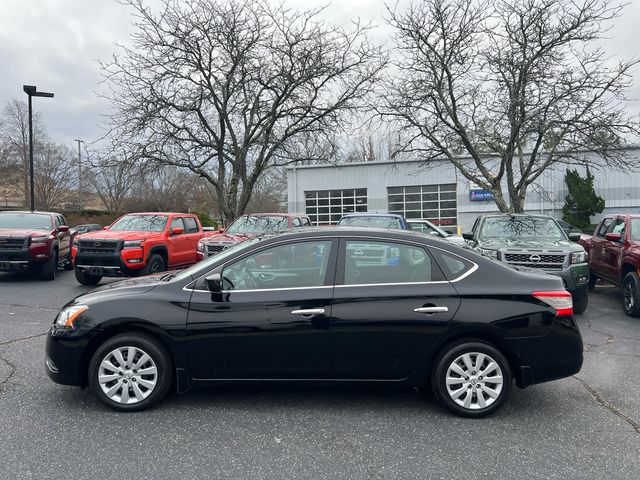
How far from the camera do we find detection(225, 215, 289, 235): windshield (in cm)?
1198

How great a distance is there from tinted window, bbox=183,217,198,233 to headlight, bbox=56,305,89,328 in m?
8.85

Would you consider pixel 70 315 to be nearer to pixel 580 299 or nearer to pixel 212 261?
pixel 212 261

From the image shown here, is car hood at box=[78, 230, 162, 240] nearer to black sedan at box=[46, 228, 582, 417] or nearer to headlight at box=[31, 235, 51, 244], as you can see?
headlight at box=[31, 235, 51, 244]

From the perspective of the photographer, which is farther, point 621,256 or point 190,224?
point 190,224

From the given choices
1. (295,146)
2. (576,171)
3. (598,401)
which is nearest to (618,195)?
(576,171)

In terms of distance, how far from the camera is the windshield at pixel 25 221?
12.2 m

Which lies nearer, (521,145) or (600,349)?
(600,349)

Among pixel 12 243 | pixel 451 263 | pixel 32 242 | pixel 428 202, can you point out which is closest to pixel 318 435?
pixel 451 263

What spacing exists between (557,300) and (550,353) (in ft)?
1.45

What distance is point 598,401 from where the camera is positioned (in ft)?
14.5

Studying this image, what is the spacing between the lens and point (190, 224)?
13219 millimetres

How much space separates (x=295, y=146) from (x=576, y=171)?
74.6 ft

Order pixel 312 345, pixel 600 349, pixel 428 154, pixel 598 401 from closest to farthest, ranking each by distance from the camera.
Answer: pixel 312 345 → pixel 598 401 → pixel 600 349 → pixel 428 154

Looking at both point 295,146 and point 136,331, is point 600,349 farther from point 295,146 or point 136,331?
point 295,146
